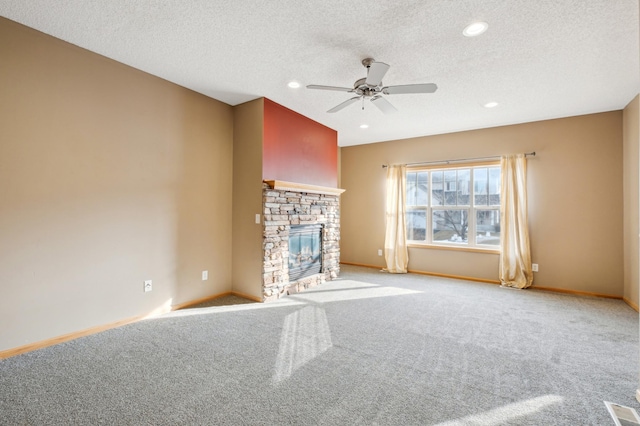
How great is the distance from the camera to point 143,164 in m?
Answer: 3.30

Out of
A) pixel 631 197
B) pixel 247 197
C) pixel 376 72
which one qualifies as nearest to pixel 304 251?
pixel 247 197

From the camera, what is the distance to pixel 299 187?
14.2 feet

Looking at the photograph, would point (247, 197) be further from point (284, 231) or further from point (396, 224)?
point (396, 224)

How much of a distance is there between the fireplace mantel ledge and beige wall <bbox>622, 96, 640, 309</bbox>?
12.9 feet

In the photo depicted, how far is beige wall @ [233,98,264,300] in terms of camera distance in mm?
3990

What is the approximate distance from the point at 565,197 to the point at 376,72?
3.90m

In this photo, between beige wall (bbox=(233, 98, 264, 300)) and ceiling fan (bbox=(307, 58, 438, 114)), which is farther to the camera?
beige wall (bbox=(233, 98, 264, 300))

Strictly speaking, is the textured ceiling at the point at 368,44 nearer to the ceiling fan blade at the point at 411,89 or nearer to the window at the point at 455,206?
the ceiling fan blade at the point at 411,89

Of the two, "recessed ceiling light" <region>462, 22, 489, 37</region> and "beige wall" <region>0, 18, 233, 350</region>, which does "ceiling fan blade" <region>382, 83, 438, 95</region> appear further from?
"beige wall" <region>0, 18, 233, 350</region>

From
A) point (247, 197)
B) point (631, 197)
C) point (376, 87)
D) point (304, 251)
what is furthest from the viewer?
point (304, 251)

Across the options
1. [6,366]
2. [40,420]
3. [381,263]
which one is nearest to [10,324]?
[6,366]

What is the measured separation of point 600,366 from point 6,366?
4.54 m

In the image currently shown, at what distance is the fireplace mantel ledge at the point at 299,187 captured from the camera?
3.95 metres

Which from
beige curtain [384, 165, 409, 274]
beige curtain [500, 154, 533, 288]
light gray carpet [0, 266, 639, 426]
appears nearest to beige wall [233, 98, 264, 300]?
light gray carpet [0, 266, 639, 426]
